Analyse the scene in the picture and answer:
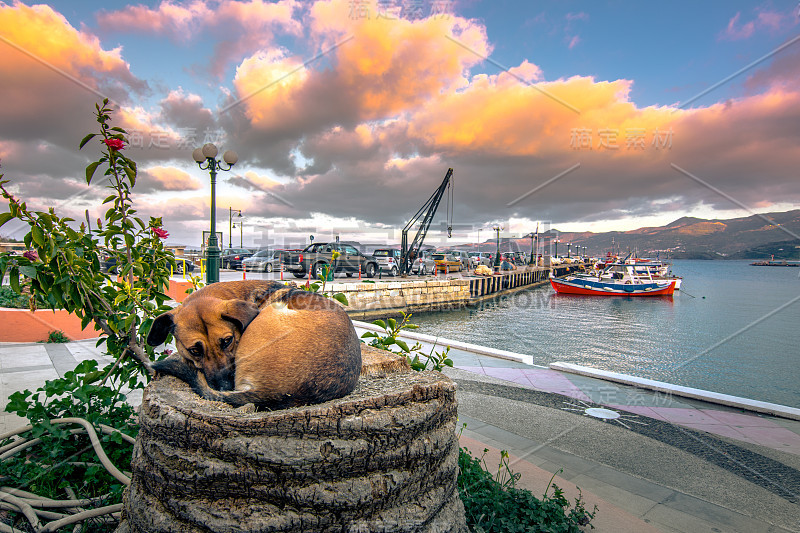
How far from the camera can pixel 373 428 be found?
5.71 ft

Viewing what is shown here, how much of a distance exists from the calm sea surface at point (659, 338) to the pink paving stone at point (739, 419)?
1.70 meters

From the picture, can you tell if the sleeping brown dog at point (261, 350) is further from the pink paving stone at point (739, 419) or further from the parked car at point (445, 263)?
the parked car at point (445, 263)

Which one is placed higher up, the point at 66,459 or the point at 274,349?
the point at 274,349

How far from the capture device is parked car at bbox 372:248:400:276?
93.5 ft

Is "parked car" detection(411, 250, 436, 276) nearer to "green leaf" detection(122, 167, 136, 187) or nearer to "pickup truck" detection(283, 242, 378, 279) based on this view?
"pickup truck" detection(283, 242, 378, 279)

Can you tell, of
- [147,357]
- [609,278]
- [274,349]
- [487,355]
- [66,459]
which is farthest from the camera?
[609,278]

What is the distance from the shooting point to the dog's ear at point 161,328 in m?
1.92

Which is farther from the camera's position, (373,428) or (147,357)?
(147,357)

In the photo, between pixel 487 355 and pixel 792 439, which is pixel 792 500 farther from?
pixel 487 355

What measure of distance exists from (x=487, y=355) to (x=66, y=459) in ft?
23.3

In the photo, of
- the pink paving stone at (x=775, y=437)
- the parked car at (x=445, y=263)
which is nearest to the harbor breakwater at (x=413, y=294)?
the parked car at (x=445, y=263)

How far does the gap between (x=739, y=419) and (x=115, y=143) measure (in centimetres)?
788

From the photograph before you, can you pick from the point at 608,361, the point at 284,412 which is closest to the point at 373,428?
the point at 284,412

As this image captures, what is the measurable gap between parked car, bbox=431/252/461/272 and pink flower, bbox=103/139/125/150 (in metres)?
34.7
